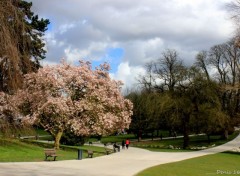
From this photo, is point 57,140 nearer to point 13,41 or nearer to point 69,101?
point 69,101

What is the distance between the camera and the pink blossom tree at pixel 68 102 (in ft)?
103

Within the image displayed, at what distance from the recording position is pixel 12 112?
23094 millimetres

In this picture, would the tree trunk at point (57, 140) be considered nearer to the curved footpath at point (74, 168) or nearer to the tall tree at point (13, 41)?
the curved footpath at point (74, 168)

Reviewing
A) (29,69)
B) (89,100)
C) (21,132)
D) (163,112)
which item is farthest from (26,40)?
(163,112)

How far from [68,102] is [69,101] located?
12 centimetres

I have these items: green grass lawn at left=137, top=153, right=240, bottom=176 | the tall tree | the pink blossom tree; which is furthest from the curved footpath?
the pink blossom tree

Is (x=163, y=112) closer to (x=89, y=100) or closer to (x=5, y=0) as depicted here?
(x=89, y=100)

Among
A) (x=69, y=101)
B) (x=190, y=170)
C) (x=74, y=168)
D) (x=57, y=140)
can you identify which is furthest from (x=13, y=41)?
(x=57, y=140)

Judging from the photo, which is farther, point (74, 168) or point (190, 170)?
point (190, 170)

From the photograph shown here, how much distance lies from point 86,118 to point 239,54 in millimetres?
34472

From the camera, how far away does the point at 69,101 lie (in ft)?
104

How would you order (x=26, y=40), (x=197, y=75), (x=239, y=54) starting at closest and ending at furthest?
1. (x=26, y=40)
2. (x=197, y=75)
3. (x=239, y=54)

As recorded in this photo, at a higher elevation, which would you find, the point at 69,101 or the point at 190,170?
the point at 69,101

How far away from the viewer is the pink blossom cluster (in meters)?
31.2
